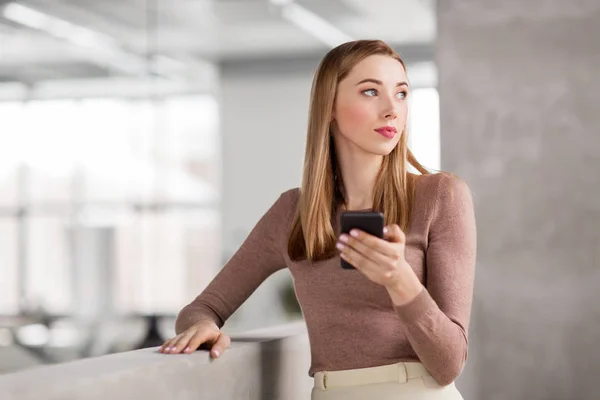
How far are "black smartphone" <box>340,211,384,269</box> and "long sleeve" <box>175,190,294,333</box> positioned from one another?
2.19 ft

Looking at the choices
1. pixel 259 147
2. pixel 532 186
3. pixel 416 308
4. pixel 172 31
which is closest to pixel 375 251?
pixel 416 308

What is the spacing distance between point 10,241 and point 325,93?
6505 millimetres

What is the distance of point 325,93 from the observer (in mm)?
2072

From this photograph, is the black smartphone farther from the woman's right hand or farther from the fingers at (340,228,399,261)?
the woman's right hand

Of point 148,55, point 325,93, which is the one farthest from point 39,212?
point 325,93

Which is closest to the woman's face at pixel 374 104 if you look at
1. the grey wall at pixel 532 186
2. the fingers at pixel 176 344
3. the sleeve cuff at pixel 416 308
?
the sleeve cuff at pixel 416 308

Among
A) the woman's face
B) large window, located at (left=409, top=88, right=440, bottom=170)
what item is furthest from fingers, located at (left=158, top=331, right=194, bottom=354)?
large window, located at (left=409, top=88, right=440, bottom=170)

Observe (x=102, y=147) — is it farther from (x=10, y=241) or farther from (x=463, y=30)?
(x=463, y=30)

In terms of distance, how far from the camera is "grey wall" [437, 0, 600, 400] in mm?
3314

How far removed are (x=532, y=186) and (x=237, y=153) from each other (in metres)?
7.46

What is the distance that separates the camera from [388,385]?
1856 millimetres

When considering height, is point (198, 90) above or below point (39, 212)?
above

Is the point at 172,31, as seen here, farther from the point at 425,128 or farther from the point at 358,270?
the point at 358,270

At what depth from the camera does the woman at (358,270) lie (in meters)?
1.82
